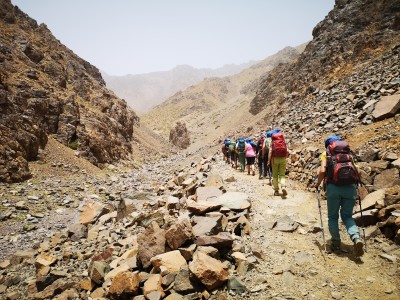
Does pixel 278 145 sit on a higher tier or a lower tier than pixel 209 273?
higher

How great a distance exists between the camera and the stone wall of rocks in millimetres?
5004

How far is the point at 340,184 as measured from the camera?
5.33 metres

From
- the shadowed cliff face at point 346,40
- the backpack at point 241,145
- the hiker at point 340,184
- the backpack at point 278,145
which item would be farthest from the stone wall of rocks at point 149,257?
the shadowed cliff face at point 346,40

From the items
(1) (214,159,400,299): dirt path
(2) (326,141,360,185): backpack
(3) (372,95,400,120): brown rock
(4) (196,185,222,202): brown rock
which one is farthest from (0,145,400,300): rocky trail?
(3) (372,95,400,120): brown rock

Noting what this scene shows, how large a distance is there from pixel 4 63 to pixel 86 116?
30.2ft

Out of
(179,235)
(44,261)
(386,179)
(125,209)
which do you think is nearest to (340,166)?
(386,179)

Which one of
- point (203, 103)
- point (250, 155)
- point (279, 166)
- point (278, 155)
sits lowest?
point (250, 155)

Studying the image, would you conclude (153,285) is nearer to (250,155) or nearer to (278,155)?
(278,155)

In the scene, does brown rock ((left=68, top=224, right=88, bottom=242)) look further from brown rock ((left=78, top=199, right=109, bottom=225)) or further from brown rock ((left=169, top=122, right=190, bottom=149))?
brown rock ((left=169, top=122, right=190, bottom=149))

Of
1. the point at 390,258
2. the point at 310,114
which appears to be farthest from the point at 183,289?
the point at 310,114

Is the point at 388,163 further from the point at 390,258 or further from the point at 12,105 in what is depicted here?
the point at 12,105

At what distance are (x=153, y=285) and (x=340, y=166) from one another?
453 cm

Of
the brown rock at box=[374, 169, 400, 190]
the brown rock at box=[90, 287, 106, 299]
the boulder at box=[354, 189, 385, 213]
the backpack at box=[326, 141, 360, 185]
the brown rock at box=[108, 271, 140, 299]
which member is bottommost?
the brown rock at box=[90, 287, 106, 299]

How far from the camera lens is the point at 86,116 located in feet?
102
